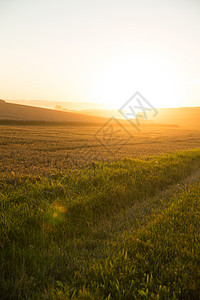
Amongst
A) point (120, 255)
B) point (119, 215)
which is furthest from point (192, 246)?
point (119, 215)

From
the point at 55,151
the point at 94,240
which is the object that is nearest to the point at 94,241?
the point at 94,240

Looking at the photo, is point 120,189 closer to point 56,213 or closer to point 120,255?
point 56,213

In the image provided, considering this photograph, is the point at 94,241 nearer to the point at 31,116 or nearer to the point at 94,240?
the point at 94,240

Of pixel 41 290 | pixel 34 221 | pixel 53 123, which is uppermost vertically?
pixel 53 123

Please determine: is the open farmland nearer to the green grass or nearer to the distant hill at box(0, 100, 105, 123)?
the green grass

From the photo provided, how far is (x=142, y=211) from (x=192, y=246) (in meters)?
1.74

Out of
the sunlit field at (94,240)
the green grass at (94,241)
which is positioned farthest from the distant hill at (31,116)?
the green grass at (94,241)

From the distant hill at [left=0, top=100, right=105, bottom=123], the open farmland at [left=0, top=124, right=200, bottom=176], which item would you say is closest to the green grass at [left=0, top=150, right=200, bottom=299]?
the open farmland at [left=0, top=124, right=200, bottom=176]

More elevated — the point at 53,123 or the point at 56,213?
the point at 53,123

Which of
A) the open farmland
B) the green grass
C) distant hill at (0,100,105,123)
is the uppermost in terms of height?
distant hill at (0,100,105,123)

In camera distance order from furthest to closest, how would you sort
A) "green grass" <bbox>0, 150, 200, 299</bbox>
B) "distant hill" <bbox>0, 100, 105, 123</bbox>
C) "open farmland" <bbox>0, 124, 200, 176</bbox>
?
"distant hill" <bbox>0, 100, 105, 123</bbox> < "open farmland" <bbox>0, 124, 200, 176</bbox> < "green grass" <bbox>0, 150, 200, 299</bbox>

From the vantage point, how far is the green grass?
7.58 ft

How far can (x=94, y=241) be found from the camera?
3482 mm

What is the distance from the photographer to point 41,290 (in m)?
2.46
